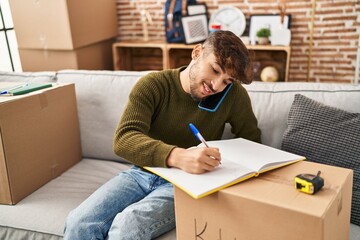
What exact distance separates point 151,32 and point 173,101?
2200mm

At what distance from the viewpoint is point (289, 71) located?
3.29 m

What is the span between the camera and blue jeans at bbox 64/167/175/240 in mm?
1246

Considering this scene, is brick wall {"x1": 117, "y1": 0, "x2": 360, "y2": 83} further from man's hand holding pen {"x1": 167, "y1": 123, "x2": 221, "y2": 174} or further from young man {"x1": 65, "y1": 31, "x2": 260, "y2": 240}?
man's hand holding pen {"x1": 167, "y1": 123, "x2": 221, "y2": 174}

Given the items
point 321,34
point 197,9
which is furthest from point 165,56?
point 321,34

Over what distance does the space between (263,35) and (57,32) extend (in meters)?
1.57

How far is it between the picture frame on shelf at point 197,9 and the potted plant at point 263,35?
1.74 feet

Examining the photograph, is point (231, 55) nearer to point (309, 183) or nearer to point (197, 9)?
point (309, 183)

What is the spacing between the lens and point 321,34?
3100 millimetres

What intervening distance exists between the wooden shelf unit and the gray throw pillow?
1543 millimetres

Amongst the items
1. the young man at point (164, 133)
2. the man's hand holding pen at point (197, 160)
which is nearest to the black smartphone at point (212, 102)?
the young man at point (164, 133)

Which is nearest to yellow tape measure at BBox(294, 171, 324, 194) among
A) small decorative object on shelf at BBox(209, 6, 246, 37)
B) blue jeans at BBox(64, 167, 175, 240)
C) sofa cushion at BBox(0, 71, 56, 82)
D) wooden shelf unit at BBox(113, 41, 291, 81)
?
blue jeans at BBox(64, 167, 175, 240)

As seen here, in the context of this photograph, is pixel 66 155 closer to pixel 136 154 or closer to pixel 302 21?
pixel 136 154

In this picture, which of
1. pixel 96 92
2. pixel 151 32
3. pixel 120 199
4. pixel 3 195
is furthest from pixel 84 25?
pixel 120 199

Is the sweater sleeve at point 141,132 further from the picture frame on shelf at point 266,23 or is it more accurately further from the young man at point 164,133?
the picture frame on shelf at point 266,23
